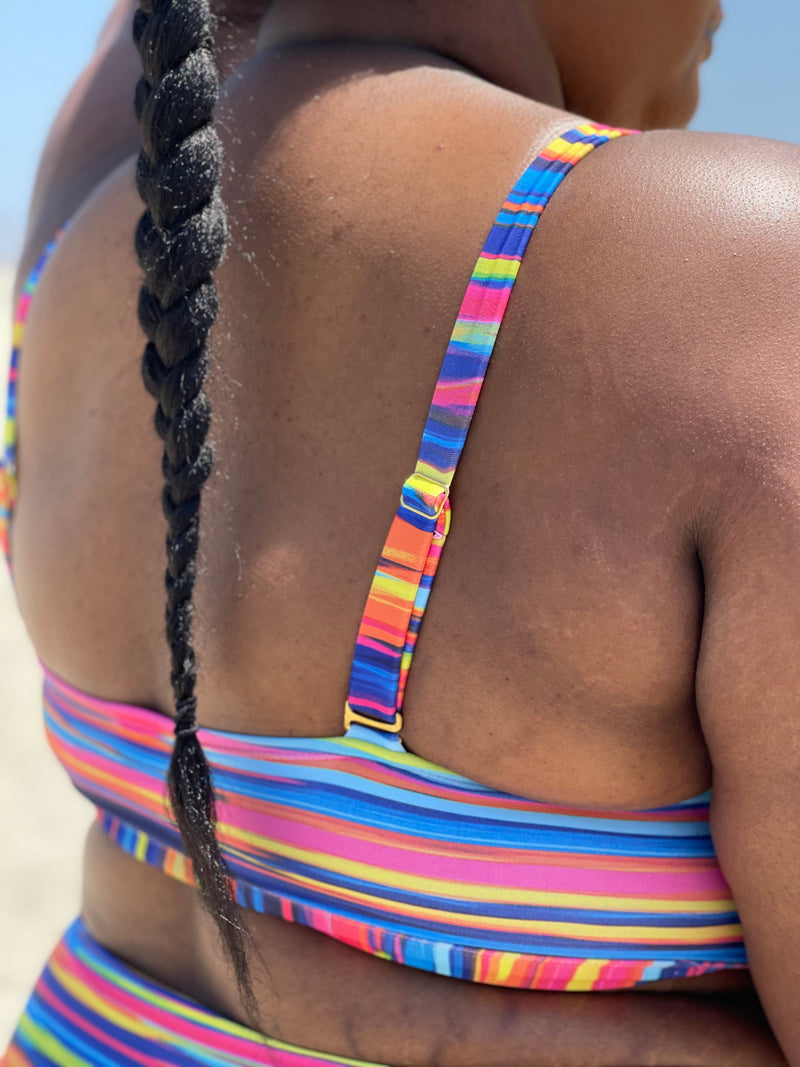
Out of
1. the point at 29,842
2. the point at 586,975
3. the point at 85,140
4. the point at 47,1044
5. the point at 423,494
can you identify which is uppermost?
the point at 85,140

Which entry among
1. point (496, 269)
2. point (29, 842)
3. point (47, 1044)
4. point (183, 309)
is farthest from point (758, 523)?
point (29, 842)

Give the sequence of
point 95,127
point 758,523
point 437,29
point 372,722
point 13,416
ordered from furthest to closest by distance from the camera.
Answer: point 95,127 → point 13,416 → point 437,29 → point 372,722 → point 758,523

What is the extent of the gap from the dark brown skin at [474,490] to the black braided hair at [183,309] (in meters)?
0.05

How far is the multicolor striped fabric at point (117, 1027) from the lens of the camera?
3.65ft

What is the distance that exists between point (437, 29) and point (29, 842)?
10.2ft

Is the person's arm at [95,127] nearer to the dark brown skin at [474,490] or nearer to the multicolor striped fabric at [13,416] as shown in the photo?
the multicolor striped fabric at [13,416]

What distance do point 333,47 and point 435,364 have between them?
396mm

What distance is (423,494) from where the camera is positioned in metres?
0.95

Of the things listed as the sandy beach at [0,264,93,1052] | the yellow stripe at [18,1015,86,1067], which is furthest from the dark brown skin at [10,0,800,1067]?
the sandy beach at [0,264,93,1052]

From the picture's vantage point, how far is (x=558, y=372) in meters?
0.92

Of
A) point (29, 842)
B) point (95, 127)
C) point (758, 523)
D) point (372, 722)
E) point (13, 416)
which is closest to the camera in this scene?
point (758, 523)

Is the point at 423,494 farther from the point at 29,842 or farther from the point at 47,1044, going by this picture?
the point at 29,842

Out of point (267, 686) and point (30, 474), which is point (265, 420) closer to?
point (267, 686)

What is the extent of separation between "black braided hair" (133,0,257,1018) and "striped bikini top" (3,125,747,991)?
74 mm
